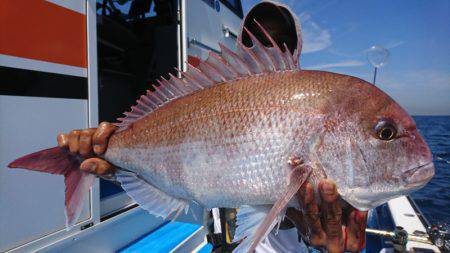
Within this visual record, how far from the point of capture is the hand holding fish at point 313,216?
137 cm

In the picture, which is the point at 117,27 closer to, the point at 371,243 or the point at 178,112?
the point at 178,112

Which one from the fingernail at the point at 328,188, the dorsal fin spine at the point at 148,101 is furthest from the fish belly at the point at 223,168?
the dorsal fin spine at the point at 148,101

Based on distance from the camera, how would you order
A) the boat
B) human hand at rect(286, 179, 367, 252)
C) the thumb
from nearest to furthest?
human hand at rect(286, 179, 367, 252), the thumb, the boat

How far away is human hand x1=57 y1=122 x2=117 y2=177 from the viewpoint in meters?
1.44

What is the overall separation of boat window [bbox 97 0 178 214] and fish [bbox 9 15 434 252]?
2.37m

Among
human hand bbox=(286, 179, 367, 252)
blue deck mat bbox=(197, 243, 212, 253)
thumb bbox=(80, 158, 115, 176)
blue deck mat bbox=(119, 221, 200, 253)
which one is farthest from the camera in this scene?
blue deck mat bbox=(197, 243, 212, 253)

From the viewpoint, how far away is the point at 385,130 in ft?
3.71

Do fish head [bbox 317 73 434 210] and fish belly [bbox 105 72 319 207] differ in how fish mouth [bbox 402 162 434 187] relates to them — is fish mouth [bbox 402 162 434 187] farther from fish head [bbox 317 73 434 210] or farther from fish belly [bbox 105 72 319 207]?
fish belly [bbox 105 72 319 207]

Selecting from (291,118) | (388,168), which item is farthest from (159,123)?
(388,168)

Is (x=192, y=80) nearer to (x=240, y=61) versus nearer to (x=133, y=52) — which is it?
(x=240, y=61)

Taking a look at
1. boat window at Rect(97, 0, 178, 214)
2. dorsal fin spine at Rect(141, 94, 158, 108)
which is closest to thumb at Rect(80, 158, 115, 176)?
dorsal fin spine at Rect(141, 94, 158, 108)

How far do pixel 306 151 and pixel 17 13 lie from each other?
184 centimetres

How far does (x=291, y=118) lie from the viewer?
1197 mm

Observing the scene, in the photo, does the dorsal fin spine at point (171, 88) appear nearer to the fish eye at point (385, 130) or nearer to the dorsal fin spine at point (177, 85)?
the dorsal fin spine at point (177, 85)
